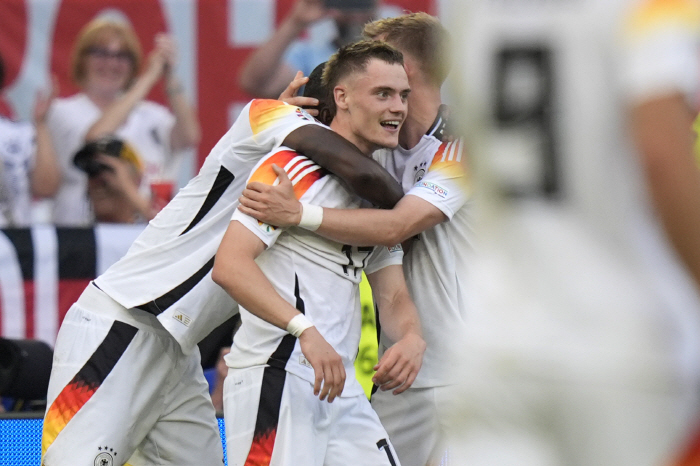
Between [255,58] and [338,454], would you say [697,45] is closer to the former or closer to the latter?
[338,454]

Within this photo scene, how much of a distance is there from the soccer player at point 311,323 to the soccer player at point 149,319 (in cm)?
21

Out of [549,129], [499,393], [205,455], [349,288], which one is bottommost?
[205,455]

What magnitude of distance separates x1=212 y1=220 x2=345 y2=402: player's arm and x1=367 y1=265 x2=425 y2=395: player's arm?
0.75 ft

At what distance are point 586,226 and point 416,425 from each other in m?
2.51

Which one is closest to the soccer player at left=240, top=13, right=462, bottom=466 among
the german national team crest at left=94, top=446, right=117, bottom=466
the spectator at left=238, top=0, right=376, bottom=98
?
the german national team crest at left=94, top=446, right=117, bottom=466

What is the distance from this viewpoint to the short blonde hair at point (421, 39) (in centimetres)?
402

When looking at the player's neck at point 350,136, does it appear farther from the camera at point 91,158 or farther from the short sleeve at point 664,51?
the camera at point 91,158

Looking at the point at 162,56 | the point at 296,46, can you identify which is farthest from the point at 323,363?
the point at 162,56

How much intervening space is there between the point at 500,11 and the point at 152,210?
5.45 meters

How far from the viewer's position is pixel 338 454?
3242 millimetres

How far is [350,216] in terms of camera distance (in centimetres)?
333

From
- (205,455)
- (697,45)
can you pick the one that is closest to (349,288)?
→ (205,455)

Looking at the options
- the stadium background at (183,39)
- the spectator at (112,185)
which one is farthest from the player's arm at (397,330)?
the stadium background at (183,39)

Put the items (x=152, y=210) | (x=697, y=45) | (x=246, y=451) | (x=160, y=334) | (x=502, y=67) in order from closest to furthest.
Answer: (x=697, y=45) < (x=502, y=67) < (x=246, y=451) < (x=160, y=334) < (x=152, y=210)
